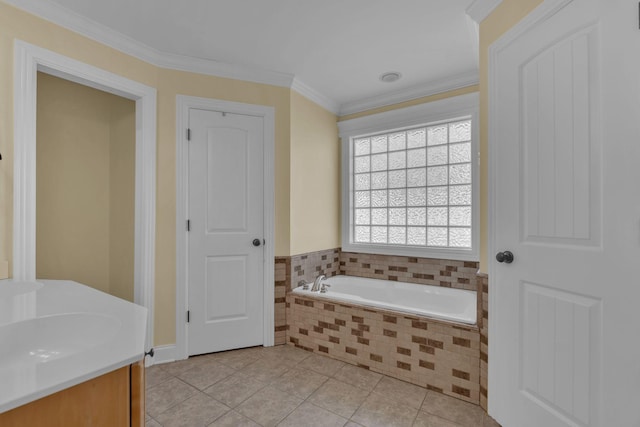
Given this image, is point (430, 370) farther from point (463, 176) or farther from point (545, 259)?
point (463, 176)

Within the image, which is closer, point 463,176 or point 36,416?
point 36,416

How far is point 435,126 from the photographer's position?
2.92 m

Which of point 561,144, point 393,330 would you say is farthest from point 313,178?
point 561,144

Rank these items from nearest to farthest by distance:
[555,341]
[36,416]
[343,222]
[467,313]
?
[36,416] < [555,341] < [467,313] < [343,222]

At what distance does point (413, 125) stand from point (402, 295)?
63.3 inches

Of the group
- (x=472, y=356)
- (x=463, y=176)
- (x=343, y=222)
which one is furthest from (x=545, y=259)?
(x=343, y=222)

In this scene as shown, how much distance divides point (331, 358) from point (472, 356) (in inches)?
40.7

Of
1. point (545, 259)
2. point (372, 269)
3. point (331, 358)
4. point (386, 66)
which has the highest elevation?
point (386, 66)

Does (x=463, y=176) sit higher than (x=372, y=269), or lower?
higher

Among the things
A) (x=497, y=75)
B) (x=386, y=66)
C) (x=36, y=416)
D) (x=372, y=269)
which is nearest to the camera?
(x=36, y=416)

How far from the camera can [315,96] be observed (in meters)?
3.06

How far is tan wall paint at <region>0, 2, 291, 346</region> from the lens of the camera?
5.41ft

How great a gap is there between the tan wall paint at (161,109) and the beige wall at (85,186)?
321 millimetres

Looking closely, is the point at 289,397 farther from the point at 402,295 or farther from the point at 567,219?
the point at 567,219
